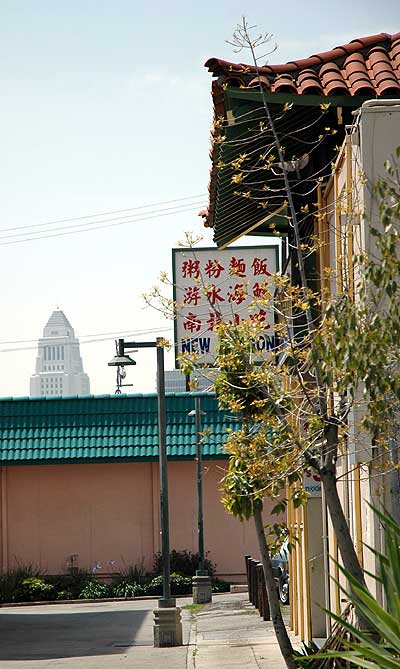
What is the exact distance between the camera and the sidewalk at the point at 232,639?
1789cm

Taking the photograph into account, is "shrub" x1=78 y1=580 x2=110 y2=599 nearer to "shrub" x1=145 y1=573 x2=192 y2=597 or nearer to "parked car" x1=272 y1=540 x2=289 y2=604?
"shrub" x1=145 y1=573 x2=192 y2=597

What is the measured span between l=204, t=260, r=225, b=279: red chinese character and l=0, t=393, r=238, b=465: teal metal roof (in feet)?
43.7

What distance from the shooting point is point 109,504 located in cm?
3662

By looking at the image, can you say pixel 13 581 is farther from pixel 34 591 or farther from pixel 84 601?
pixel 84 601

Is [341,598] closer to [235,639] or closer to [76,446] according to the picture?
[235,639]

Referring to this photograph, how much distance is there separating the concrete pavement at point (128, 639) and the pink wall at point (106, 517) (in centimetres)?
490

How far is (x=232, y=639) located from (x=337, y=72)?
11573 millimetres

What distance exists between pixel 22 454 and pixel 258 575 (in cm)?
1265

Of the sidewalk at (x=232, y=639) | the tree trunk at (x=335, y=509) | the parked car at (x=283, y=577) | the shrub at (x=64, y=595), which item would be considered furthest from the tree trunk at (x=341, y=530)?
the shrub at (x=64, y=595)

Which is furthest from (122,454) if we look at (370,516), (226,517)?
(370,516)

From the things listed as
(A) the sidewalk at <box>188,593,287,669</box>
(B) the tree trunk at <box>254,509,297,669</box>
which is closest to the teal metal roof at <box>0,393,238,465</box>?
(A) the sidewalk at <box>188,593,287,669</box>

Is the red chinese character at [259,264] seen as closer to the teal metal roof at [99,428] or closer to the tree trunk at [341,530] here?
the tree trunk at [341,530]

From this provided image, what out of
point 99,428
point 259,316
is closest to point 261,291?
point 259,316

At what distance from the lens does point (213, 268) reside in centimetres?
2169
